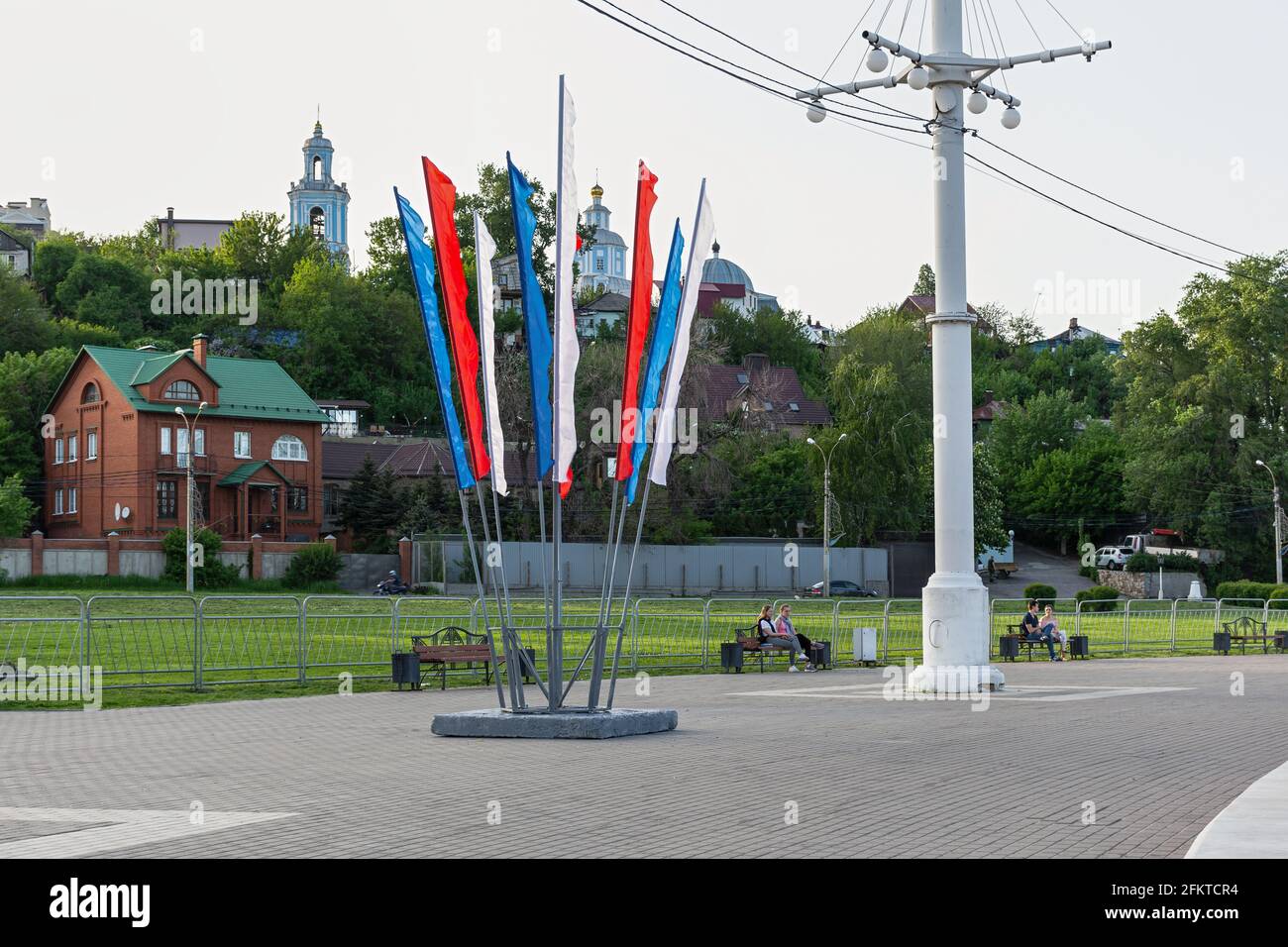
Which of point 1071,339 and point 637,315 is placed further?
point 1071,339

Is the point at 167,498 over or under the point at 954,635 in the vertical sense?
over

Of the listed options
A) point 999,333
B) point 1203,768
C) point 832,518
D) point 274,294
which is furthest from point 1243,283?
point 1203,768

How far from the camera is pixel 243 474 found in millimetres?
72500

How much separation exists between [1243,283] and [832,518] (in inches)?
1087

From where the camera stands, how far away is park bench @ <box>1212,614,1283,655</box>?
39062 mm

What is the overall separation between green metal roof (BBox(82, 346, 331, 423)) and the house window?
349 centimetres

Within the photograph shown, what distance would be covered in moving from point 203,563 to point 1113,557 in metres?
53.2

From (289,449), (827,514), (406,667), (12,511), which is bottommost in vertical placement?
(406,667)

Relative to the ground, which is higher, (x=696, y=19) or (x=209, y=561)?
(x=696, y=19)

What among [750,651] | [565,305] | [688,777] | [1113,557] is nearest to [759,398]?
[1113,557]

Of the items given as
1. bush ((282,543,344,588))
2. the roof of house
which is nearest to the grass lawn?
bush ((282,543,344,588))

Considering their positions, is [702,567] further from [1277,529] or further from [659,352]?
[659,352]
